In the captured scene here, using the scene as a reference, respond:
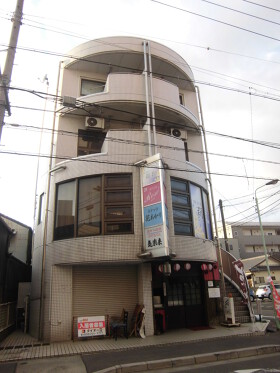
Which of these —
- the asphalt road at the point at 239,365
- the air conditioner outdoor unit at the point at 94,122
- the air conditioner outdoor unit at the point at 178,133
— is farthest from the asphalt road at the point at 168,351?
the air conditioner outdoor unit at the point at 178,133

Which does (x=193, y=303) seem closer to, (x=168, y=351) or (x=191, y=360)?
(x=168, y=351)

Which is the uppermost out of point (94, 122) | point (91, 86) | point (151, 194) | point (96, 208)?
point (91, 86)

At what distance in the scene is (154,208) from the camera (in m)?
12.5

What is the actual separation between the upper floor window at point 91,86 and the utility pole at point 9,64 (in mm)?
7547

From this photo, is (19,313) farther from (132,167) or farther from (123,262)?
(132,167)

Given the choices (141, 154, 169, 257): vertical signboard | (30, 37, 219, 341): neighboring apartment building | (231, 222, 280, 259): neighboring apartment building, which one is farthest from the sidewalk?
(231, 222, 280, 259): neighboring apartment building

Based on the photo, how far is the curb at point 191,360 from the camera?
323 inches

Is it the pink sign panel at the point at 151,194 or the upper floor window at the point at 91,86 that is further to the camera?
the upper floor window at the point at 91,86

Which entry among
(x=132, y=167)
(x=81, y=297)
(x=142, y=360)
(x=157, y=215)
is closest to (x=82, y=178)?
(x=132, y=167)

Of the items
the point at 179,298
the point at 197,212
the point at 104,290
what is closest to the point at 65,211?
the point at 104,290

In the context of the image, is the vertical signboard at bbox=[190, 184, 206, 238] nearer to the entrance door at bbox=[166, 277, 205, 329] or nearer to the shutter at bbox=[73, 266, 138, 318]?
the entrance door at bbox=[166, 277, 205, 329]

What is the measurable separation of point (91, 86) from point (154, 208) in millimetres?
8368

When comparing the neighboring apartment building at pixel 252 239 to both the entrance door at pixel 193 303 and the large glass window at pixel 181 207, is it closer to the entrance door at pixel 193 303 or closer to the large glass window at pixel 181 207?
the entrance door at pixel 193 303

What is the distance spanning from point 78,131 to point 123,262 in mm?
7157
